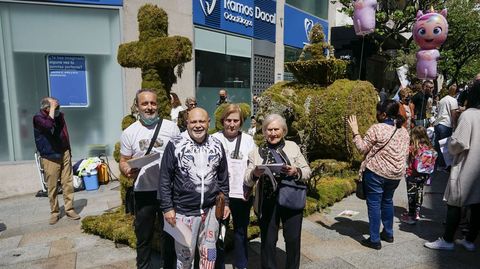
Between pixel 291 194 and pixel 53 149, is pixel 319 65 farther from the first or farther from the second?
pixel 53 149

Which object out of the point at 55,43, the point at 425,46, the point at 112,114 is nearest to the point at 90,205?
the point at 112,114

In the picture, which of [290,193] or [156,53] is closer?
[290,193]

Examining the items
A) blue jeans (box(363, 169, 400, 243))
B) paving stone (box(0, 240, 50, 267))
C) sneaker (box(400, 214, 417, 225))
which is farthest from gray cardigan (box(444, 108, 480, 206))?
paving stone (box(0, 240, 50, 267))

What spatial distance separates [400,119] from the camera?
13.3ft

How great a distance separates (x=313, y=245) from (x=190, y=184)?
2.23m

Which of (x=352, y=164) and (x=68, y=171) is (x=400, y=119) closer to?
(x=352, y=164)

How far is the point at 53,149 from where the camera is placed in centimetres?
527

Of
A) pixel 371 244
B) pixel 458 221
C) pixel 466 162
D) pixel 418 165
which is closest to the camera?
pixel 466 162

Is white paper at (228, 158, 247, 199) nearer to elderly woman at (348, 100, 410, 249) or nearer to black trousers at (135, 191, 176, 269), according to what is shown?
black trousers at (135, 191, 176, 269)

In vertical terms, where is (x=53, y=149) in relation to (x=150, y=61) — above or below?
below

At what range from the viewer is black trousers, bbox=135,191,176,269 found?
325cm

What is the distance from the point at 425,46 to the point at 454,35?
1060 centimetres

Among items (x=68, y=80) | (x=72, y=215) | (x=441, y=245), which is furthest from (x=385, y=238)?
(x=68, y=80)

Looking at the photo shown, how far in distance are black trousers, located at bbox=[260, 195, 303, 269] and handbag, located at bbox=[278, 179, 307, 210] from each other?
7cm
